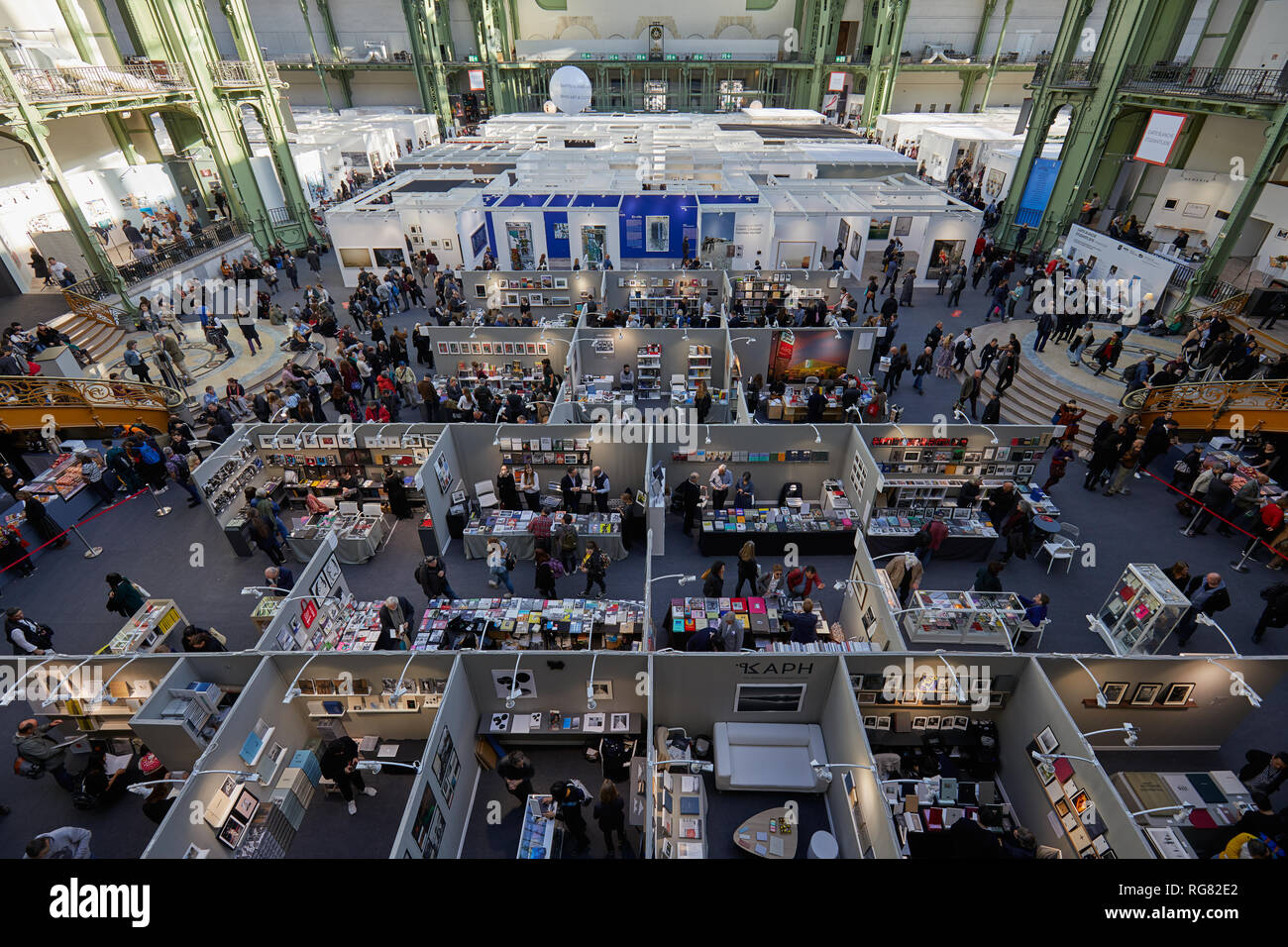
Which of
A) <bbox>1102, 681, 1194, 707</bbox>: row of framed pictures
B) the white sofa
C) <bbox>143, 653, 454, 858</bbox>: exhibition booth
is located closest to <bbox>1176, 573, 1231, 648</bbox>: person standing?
<bbox>1102, 681, 1194, 707</bbox>: row of framed pictures

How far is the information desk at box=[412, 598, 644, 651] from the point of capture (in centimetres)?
868

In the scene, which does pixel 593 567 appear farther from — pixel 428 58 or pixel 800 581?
pixel 428 58

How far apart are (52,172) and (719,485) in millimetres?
20707

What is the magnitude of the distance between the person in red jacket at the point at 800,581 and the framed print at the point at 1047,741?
3.45m

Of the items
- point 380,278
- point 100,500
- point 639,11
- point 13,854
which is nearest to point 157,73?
point 380,278

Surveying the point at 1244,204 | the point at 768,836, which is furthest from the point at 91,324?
the point at 1244,204

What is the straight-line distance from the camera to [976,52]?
46.3 meters

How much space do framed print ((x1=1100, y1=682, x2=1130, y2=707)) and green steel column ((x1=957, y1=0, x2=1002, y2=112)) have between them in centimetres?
5338

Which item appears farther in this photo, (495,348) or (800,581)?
(495,348)

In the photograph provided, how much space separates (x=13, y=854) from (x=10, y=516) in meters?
7.88

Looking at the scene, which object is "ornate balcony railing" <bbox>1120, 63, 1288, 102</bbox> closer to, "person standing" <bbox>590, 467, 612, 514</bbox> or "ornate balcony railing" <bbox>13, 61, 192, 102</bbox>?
"person standing" <bbox>590, 467, 612, 514</bbox>

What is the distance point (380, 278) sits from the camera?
78.6ft

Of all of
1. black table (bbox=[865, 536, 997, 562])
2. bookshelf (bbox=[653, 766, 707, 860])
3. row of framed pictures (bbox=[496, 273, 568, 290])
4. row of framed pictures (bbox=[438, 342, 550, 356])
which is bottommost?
black table (bbox=[865, 536, 997, 562])

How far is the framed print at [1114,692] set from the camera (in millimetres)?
7035
